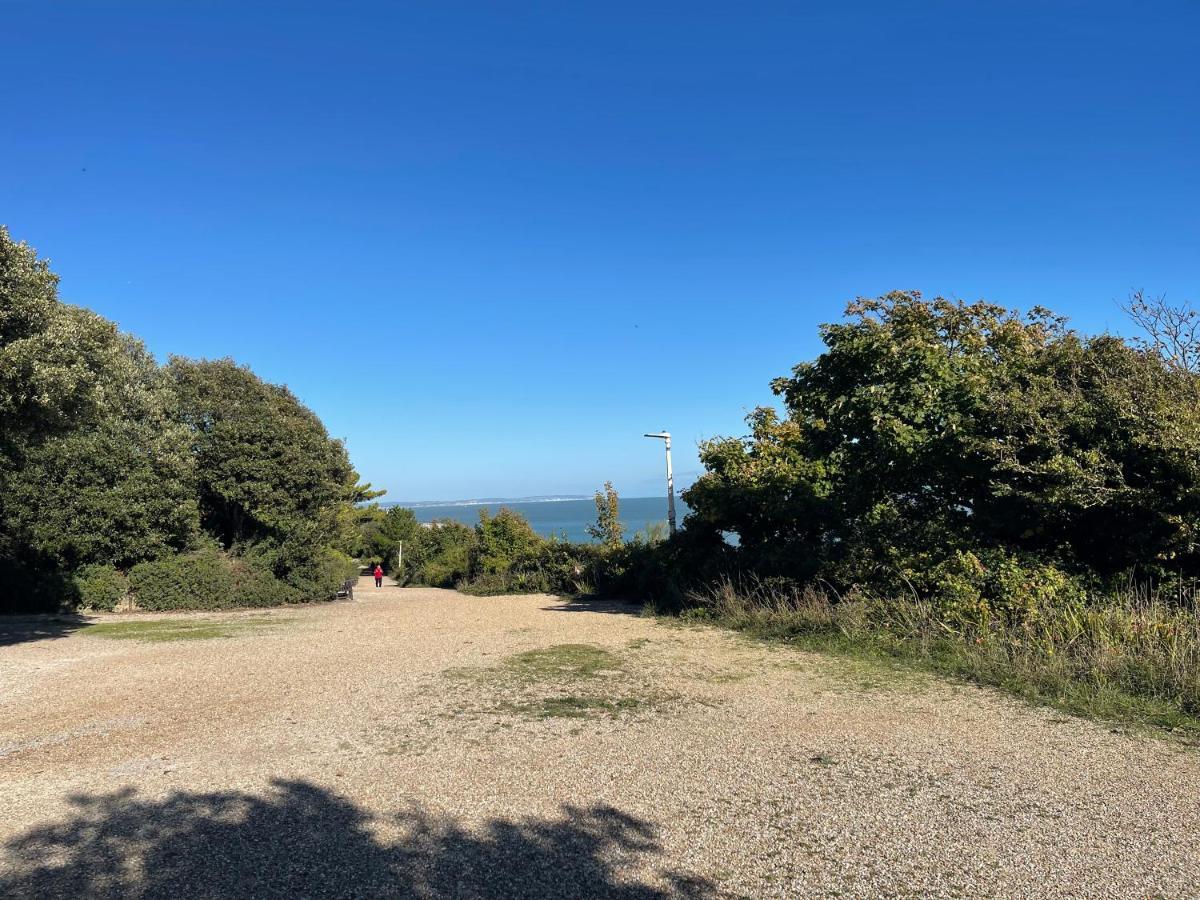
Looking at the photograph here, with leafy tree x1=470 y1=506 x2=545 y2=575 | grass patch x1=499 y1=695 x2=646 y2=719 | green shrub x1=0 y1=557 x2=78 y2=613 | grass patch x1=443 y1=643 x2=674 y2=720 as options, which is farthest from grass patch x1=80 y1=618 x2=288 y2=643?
leafy tree x1=470 y1=506 x2=545 y2=575

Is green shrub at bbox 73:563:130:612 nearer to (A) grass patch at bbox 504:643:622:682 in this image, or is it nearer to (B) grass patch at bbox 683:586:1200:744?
(A) grass patch at bbox 504:643:622:682

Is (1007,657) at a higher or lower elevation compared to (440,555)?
higher

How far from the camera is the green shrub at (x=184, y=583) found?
16.8m

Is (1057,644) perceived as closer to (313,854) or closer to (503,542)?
(313,854)

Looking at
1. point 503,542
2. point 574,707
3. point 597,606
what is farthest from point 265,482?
point 574,707

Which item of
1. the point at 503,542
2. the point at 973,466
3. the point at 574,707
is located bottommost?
the point at 574,707

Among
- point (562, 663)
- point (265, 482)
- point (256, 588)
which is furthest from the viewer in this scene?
point (265, 482)

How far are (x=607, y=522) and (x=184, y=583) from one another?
35.3 feet

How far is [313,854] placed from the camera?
3.85 m

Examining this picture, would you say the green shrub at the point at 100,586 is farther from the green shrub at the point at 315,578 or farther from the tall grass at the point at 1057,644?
the tall grass at the point at 1057,644

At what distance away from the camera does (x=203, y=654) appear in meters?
10.7

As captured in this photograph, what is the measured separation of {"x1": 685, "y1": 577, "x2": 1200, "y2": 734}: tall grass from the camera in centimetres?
659

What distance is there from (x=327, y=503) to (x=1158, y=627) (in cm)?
1814

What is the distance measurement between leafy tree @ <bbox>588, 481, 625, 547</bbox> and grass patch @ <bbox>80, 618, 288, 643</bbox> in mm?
8895
